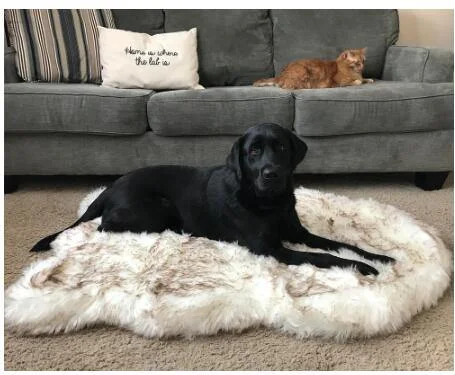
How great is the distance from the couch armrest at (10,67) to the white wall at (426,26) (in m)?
2.74

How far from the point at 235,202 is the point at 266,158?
0.21 metres

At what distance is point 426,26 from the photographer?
3.38 metres

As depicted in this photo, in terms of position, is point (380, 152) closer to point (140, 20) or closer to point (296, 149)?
point (296, 149)

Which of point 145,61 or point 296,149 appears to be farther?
point 145,61

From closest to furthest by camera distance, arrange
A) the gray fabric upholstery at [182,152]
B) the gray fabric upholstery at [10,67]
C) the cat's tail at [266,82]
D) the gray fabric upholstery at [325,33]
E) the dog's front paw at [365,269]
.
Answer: the dog's front paw at [365,269], the gray fabric upholstery at [182,152], the gray fabric upholstery at [10,67], the cat's tail at [266,82], the gray fabric upholstery at [325,33]

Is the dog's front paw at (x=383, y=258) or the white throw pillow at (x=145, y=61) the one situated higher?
the white throw pillow at (x=145, y=61)

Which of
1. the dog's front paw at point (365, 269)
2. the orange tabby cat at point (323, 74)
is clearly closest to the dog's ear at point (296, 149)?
the dog's front paw at point (365, 269)

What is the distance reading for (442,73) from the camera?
2564mm

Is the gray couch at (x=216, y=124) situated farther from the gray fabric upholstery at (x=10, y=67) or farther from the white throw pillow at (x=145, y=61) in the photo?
the white throw pillow at (x=145, y=61)

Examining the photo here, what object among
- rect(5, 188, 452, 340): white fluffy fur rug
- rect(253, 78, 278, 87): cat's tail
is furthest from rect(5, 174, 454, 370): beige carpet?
rect(253, 78, 278, 87): cat's tail

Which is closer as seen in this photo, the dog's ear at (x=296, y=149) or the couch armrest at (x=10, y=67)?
the dog's ear at (x=296, y=149)

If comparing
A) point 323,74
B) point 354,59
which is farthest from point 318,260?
point 354,59

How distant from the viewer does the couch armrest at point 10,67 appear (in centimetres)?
253
